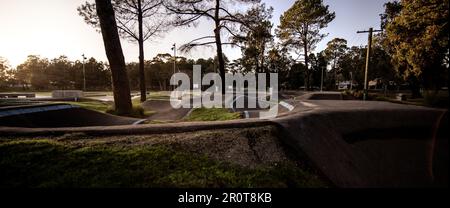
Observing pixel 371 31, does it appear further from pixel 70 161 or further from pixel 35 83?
pixel 35 83

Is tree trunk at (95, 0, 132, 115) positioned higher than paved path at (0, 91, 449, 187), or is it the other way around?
tree trunk at (95, 0, 132, 115)

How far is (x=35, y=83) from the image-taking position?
5822 centimetres

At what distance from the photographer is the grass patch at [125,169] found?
310 cm

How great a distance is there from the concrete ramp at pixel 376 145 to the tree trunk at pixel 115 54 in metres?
8.67

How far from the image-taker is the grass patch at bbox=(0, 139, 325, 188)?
3.10 meters

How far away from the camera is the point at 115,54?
1009cm

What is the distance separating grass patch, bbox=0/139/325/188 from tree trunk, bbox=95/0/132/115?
→ 677cm

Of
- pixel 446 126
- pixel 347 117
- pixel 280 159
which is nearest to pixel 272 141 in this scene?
pixel 280 159

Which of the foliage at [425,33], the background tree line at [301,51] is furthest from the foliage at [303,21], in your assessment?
the foliage at [425,33]

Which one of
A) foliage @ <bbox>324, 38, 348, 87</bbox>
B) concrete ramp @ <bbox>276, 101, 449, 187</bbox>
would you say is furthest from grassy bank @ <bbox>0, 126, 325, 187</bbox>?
foliage @ <bbox>324, 38, 348, 87</bbox>

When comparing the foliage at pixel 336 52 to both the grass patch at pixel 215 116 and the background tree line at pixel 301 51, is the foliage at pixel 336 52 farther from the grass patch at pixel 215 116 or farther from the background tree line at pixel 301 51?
the grass patch at pixel 215 116

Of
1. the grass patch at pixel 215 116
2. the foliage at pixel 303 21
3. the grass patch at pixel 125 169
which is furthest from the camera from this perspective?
the foliage at pixel 303 21

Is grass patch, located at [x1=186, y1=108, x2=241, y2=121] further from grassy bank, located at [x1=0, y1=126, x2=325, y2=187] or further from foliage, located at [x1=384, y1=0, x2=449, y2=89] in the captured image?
foliage, located at [x1=384, y1=0, x2=449, y2=89]
